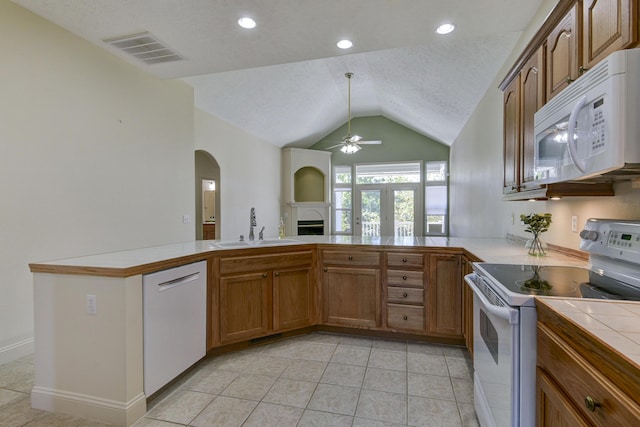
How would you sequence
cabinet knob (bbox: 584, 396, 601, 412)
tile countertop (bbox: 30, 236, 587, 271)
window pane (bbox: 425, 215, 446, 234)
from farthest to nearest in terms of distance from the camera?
1. window pane (bbox: 425, 215, 446, 234)
2. tile countertop (bbox: 30, 236, 587, 271)
3. cabinet knob (bbox: 584, 396, 601, 412)

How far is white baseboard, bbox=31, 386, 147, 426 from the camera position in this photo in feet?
5.74

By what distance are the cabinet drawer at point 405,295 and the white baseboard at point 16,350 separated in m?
3.00

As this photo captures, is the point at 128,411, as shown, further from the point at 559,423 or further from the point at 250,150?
the point at 250,150

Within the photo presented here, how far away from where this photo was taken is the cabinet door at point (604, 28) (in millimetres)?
1110

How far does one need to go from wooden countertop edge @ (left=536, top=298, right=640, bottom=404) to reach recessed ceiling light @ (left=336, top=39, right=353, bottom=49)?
254cm

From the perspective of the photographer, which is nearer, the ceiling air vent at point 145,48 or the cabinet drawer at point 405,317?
the ceiling air vent at point 145,48

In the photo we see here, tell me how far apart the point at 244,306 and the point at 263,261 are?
0.40 metres

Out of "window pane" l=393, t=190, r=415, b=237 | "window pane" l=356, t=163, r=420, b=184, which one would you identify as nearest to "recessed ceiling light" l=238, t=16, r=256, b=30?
"window pane" l=356, t=163, r=420, b=184

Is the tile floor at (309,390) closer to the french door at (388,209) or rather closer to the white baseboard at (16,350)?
the white baseboard at (16,350)

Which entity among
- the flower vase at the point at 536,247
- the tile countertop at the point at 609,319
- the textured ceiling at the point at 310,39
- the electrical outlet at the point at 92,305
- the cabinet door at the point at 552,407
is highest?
the textured ceiling at the point at 310,39

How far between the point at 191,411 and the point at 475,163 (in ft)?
14.8

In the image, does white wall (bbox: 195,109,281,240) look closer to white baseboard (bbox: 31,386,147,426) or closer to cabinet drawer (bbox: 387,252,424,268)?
cabinet drawer (bbox: 387,252,424,268)

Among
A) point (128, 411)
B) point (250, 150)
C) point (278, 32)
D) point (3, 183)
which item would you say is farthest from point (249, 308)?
point (250, 150)

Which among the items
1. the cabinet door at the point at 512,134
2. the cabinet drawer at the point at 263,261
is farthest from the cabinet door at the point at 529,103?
the cabinet drawer at the point at 263,261
